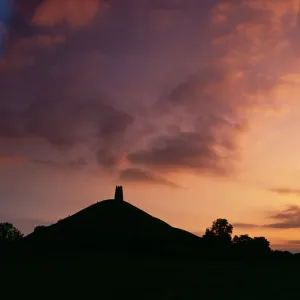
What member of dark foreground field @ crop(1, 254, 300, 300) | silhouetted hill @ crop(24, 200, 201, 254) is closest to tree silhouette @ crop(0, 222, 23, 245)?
silhouetted hill @ crop(24, 200, 201, 254)

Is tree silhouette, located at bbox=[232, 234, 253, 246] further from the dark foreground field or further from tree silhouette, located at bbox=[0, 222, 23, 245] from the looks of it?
tree silhouette, located at bbox=[0, 222, 23, 245]

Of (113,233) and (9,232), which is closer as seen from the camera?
(113,233)

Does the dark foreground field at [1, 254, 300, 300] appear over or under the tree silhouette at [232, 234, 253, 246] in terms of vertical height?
under

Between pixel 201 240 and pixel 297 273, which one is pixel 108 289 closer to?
pixel 297 273

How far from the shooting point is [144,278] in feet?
157

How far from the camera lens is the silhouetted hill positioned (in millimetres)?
62719

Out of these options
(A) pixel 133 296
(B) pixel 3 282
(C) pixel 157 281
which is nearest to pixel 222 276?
(C) pixel 157 281

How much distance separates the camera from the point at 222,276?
48.8m

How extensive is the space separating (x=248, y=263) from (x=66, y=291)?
26443 millimetres

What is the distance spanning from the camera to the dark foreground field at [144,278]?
4234 centimetres

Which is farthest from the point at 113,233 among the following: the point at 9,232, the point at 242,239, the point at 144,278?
the point at 9,232

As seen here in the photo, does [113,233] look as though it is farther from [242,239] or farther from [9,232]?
[9,232]

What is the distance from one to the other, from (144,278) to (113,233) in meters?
19.3

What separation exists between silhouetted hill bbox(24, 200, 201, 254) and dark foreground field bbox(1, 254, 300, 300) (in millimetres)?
6017
